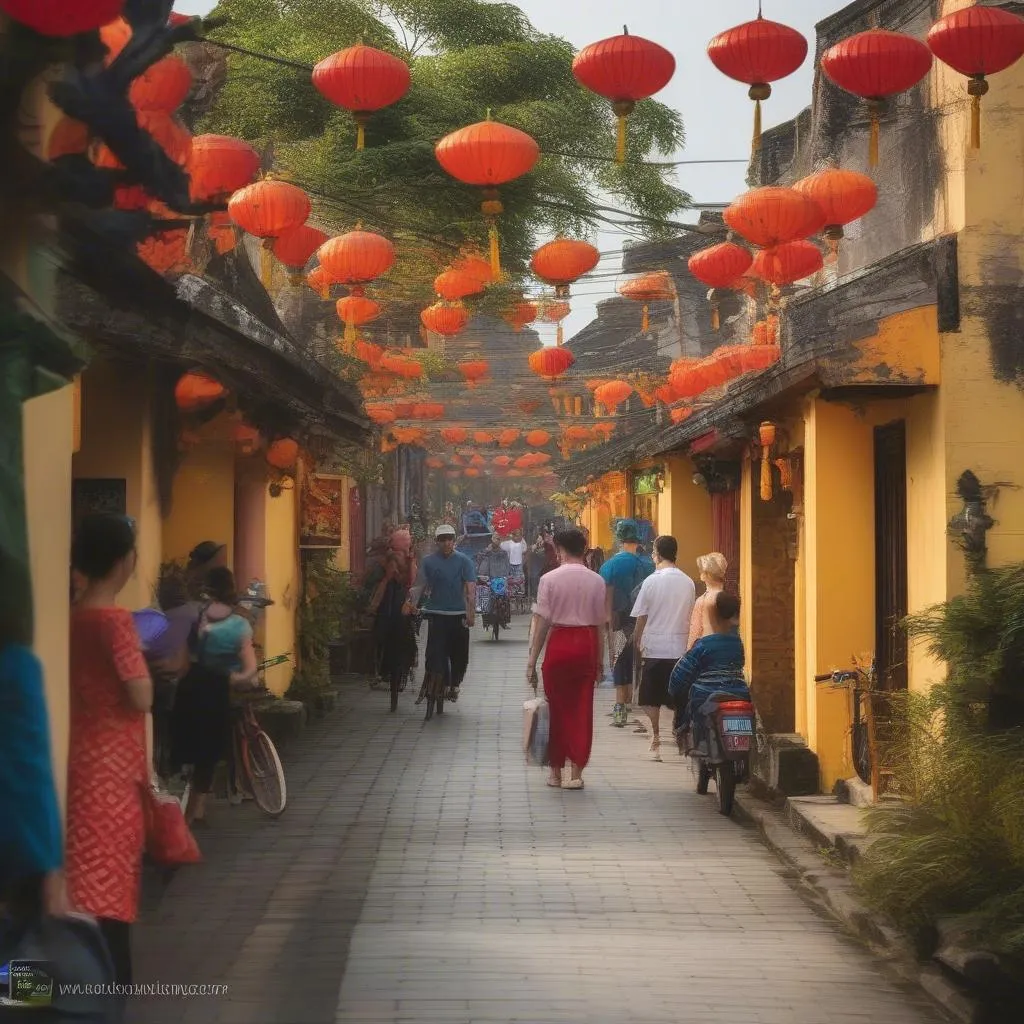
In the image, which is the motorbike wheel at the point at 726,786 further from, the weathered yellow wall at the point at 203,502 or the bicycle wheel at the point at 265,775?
the weathered yellow wall at the point at 203,502

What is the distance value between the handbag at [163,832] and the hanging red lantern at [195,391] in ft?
19.2

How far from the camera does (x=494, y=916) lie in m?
8.98

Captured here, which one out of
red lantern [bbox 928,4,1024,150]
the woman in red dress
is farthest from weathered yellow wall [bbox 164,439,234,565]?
the woman in red dress

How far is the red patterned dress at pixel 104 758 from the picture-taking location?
6246 mm

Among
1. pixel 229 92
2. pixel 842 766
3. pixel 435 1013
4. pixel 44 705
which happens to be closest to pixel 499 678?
pixel 229 92

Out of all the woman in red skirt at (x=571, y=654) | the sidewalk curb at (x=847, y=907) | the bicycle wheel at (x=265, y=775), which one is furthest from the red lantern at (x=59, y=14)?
the woman in red skirt at (x=571, y=654)

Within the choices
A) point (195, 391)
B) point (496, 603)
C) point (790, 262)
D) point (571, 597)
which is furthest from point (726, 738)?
point (496, 603)

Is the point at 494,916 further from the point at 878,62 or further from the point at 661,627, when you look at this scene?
the point at 661,627

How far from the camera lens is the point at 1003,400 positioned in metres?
11.2

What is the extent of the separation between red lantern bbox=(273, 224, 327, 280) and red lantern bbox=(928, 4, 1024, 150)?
20.4ft

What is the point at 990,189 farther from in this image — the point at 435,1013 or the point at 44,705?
the point at 44,705

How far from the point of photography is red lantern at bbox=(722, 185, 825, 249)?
12.3 metres

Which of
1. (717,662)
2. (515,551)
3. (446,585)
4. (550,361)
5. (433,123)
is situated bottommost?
(717,662)

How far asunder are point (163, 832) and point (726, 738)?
21.2 ft
